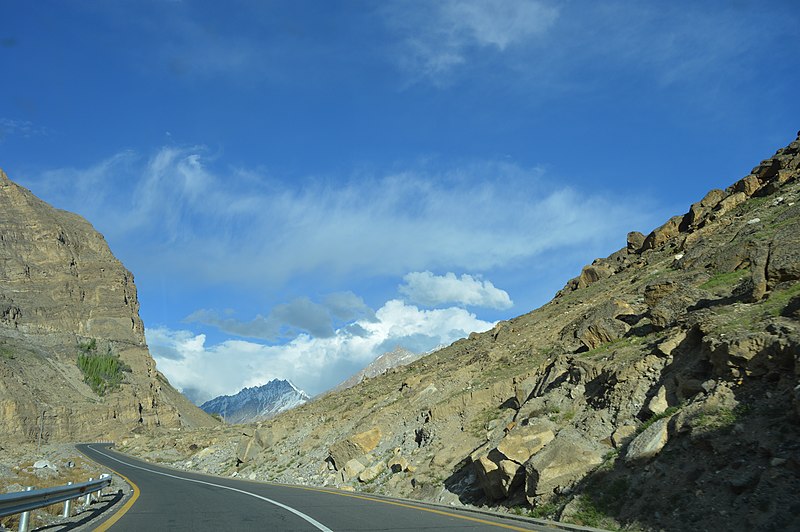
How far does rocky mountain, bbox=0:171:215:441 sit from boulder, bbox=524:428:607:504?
11334 centimetres

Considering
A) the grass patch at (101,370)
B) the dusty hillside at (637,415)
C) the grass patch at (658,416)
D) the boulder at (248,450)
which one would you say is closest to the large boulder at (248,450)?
the boulder at (248,450)

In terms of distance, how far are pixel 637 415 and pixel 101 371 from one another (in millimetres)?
146887

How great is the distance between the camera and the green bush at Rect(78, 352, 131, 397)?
438ft

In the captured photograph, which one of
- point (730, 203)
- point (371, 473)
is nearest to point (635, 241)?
point (730, 203)

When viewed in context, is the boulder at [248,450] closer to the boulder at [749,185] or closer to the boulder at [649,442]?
the boulder at [649,442]

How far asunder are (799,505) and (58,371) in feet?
485

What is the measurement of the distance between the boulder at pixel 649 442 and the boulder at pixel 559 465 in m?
1.25

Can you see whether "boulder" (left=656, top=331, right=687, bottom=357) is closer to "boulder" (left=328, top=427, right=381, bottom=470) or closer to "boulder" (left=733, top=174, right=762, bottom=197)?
"boulder" (left=328, top=427, right=381, bottom=470)

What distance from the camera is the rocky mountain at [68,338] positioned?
114812 mm

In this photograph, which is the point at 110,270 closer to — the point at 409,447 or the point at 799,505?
the point at 409,447

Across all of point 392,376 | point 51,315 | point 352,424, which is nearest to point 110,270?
point 51,315

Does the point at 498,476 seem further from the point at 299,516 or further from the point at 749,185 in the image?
the point at 749,185

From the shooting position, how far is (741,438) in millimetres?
11281

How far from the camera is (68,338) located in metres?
150
